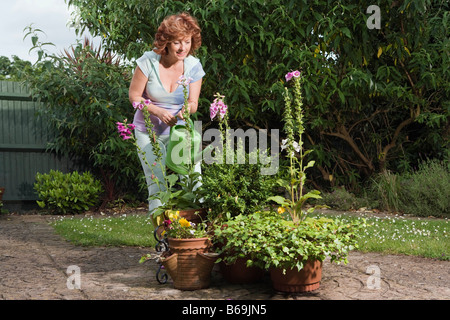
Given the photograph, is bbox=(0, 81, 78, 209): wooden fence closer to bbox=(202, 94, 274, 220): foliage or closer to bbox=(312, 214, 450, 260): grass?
bbox=(312, 214, 450, 260): grass

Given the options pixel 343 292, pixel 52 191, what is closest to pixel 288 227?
pixel 343 292

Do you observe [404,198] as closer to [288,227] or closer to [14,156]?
[288,227]

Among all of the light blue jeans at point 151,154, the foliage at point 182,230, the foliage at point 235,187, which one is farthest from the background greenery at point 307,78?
the foliage at point 182,230

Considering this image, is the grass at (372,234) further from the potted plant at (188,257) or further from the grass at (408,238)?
the potted plant at (188,257)

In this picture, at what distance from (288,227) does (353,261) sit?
1115mm

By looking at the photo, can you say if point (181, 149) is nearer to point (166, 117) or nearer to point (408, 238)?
point (166, 117)

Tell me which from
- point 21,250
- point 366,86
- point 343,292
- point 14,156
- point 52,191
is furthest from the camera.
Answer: point 14,156

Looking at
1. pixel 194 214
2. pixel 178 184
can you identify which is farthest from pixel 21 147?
pixel 194 214

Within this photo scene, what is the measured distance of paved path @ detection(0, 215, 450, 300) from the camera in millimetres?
2975

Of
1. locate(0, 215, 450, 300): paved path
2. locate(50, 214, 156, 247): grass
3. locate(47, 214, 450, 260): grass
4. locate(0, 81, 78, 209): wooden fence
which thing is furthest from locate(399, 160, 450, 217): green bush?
locate(0, 81, 78, 209): wooden fence

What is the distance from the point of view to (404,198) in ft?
23.1

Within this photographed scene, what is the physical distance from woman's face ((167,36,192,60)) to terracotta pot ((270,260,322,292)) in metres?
1.80

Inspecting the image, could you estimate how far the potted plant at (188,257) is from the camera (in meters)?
3.06

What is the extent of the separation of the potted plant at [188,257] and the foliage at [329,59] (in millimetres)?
3724
